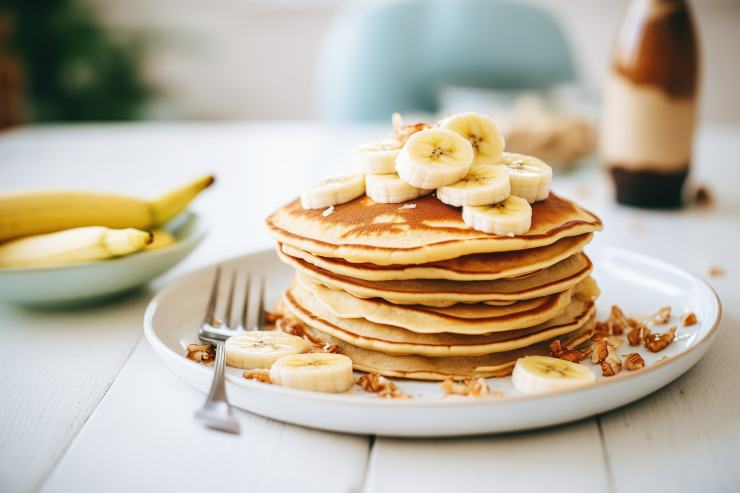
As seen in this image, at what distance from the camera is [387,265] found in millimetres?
947

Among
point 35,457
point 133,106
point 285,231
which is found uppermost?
point 285,231

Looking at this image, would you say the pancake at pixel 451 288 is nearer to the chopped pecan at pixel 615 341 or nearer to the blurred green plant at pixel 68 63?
the chopped pecan at pixel 615 341

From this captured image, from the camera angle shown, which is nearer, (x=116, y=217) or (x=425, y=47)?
(x=116, y=217)

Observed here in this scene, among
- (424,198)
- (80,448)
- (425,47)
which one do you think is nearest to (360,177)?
(424,198)

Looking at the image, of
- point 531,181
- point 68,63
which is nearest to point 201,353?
point 531,181

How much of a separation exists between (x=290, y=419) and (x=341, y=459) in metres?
0.08

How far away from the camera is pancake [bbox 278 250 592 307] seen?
94 cm

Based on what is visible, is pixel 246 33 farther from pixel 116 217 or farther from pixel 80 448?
pixel 80 448

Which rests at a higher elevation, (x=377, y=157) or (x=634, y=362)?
(x=377, y=157)

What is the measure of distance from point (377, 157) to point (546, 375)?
0.42 metres

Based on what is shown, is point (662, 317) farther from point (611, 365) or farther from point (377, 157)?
point (377, 157)

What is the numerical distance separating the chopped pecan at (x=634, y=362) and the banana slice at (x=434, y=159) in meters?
0.34

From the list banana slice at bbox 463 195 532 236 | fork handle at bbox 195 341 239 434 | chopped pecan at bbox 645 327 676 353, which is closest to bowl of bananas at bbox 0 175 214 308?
fork handle at bbox 195 341 239 434

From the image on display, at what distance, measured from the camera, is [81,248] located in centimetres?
121
